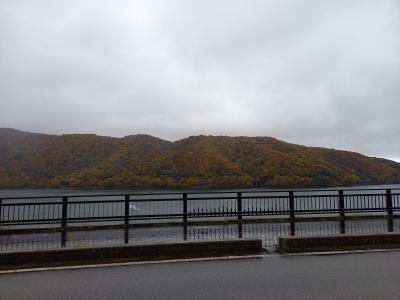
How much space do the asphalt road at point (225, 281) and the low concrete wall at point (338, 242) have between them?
0.89 meters

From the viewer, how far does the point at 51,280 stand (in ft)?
20.5

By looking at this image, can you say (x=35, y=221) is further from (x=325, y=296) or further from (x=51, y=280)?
(x=325, y=296)

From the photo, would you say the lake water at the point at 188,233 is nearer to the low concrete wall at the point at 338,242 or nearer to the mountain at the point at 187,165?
the low concrete wall at the point at 338,242

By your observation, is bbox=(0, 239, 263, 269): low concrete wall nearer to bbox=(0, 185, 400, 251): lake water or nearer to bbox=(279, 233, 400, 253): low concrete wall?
bbox=(279, 233, 400, 253): low concrete wall

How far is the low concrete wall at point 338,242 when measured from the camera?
8.59 metres

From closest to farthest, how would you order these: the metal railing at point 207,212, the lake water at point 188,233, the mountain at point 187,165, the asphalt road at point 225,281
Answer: the asphalt road at point 225,281, the lake water at point 188,233, the metal railing at point 207,212, the mountain at point 187,165

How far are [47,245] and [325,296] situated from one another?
23.5 feet

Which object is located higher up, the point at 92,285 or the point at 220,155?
the point at 220,155

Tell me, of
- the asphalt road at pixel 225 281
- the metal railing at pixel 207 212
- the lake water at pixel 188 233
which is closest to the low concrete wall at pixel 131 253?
the asphalt road at pixel 225 281

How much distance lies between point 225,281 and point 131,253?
263 centimetres

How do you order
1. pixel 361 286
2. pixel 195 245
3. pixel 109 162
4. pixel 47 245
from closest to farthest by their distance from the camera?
pixel 361 286
pixel 195 245
pixel 47 245
pixel 109 162

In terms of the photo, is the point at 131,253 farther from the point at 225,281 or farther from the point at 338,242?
the point at 338,242

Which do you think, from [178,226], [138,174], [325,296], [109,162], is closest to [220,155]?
[138,174]

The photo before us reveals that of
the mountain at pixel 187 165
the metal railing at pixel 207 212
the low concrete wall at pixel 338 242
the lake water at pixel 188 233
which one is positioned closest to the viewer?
the low concrete wall at pixel 338 242
